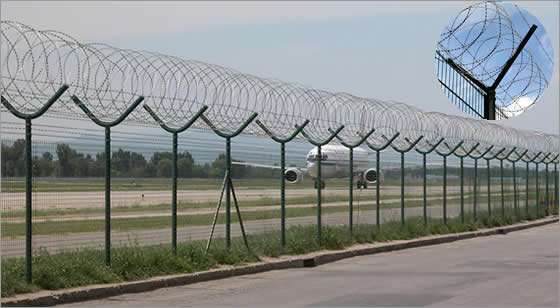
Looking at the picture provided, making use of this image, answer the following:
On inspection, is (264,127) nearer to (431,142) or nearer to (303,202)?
(431,142)

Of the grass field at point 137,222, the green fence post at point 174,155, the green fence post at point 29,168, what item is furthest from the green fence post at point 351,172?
the green fence post at point 29,168

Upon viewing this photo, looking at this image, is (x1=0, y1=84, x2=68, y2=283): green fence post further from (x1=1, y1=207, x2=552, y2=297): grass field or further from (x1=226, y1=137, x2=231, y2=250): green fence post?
(x1=226, y1=137, x2=231, y2=250): green fence post

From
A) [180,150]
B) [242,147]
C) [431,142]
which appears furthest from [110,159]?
[431,142]

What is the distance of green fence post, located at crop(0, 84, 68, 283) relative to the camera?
11.9 meters

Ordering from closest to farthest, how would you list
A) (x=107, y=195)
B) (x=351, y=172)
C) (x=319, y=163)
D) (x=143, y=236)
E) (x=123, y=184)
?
(x=107, y=195)
(x=123, y=184)
(x=143, y=236)
(x=319, y=163)
(x=351, y=172)

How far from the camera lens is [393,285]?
13812mm

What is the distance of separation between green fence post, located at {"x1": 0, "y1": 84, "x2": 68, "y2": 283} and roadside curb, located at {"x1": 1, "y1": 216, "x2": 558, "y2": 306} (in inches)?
17.5

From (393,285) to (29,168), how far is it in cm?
497

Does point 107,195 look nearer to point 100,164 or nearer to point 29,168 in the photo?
point 100,164

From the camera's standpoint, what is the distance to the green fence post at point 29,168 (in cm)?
1189

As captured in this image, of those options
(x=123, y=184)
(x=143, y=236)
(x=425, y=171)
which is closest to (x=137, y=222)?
(x=143, y=236)

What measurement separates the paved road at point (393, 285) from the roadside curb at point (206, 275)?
0.17m

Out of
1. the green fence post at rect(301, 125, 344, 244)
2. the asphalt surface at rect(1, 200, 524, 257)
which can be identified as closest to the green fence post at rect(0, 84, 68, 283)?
the asphalt surface at rect(1, 200, 524, 257)

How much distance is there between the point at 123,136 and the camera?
1459 cm
